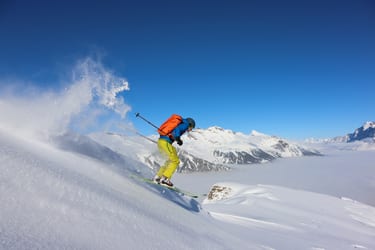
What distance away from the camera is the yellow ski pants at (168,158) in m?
11.5

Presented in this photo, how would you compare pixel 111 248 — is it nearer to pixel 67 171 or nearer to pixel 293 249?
pixel 67 171

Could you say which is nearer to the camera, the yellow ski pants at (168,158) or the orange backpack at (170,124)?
the yellow ski pants at (168,158)

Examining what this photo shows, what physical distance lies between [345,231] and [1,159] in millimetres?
21211

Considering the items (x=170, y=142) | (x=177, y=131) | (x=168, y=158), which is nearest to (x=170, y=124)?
(x=177, y=131)

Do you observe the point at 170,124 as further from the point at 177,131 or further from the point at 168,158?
the point at 168,158

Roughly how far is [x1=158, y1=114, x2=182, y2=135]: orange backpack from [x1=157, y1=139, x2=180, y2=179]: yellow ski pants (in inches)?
17.7

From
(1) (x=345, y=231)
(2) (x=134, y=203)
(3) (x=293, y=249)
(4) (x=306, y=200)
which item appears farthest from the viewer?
(4) (x=306, y=200)

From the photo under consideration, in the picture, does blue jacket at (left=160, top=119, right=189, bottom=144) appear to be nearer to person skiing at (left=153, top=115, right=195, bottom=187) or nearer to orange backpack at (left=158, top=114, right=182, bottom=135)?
person skiing at (left=153, top=115, right=195, bottom=187)

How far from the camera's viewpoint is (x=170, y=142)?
1152 cm

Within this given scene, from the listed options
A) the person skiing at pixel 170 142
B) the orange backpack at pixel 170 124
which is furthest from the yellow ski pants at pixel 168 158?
the orange backpack at pixel 170 124

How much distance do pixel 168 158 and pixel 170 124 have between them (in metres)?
1.70

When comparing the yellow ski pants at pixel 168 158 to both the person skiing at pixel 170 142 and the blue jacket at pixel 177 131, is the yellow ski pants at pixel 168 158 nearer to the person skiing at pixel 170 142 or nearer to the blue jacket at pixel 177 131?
the person skiing at pixel 170 142

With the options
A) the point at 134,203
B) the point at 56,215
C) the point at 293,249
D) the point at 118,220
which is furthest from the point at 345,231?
the point at 56,215

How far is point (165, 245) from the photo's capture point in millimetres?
5191
